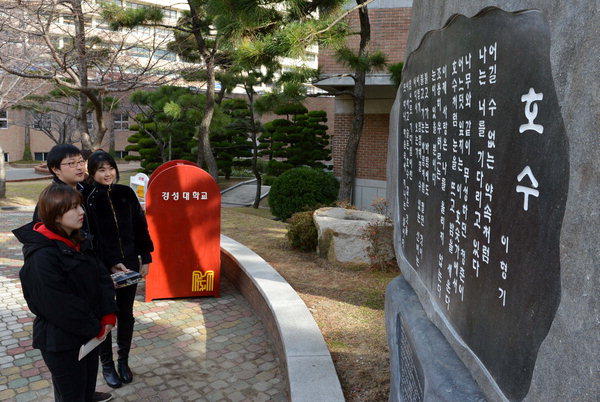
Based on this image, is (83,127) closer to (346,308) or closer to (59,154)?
(346,308)

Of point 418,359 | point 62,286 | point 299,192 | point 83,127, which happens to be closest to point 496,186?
point 418,359

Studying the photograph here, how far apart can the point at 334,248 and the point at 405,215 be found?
342cm

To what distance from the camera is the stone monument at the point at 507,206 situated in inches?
50.6

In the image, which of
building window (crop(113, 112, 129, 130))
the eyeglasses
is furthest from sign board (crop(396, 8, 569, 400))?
building window (crop(113, 112, 129, 130))

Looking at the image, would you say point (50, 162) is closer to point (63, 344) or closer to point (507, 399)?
point (63, 344)

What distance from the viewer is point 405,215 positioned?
3385 mm

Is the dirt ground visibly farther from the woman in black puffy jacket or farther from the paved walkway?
the paved walkway

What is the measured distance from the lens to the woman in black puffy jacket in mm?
3664

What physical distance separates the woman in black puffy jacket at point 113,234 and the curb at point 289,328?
1.20 m

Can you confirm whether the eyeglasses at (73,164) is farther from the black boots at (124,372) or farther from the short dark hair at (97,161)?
the black boots at (124,372)

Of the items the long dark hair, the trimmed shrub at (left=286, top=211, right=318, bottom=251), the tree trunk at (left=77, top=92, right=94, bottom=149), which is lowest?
the trimmed shrub at (left=286, top=211, right=318, bottom=251)

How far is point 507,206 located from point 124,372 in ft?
10.4

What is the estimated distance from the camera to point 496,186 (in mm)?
1759

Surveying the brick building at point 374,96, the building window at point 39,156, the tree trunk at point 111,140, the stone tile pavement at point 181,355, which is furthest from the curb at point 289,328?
the building window at point 39,156
